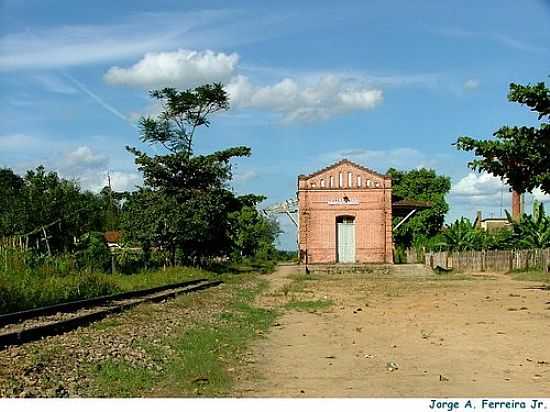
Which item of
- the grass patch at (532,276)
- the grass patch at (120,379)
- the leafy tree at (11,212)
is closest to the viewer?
the grass patch at (120,379)

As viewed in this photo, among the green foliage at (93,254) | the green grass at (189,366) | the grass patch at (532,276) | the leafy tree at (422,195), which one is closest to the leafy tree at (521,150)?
the green grass at (189,366)

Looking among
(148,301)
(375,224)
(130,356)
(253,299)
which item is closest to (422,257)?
(375,224)

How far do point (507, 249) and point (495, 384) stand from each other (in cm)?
3477

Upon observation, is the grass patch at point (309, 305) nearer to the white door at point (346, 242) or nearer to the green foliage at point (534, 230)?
the green foliage at point (534, 230)

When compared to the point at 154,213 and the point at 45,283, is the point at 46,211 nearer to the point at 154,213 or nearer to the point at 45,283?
the point at 154,213

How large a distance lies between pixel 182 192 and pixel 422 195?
79.8 ft

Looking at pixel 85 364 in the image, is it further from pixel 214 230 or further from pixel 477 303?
pixel 214 230

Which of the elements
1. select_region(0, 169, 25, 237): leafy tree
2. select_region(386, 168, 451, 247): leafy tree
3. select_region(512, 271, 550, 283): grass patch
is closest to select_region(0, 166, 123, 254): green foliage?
select_region(0, 169, 25, 237): leafy tree

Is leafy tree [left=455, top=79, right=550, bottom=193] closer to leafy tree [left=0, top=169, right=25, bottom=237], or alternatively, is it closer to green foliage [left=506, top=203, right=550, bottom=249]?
leafy tree [left=0, top=169, right=25, bottom=237]

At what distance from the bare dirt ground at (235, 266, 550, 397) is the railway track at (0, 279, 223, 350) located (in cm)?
257

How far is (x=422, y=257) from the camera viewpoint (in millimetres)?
45375

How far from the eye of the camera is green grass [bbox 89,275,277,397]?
21.7 ft

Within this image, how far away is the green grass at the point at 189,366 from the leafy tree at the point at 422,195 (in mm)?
38674

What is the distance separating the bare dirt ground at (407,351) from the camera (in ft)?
22.8
